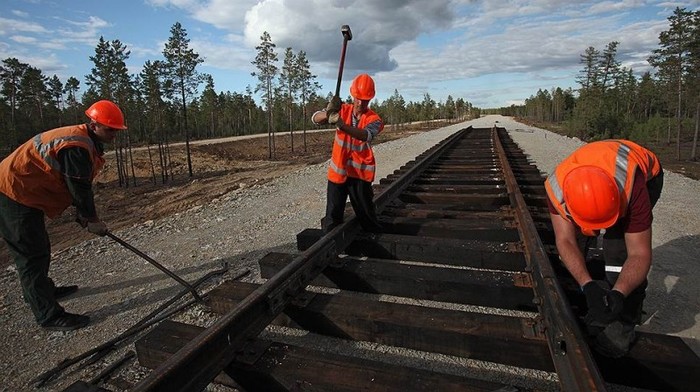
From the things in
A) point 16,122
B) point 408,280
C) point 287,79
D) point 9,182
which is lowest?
point 408,280

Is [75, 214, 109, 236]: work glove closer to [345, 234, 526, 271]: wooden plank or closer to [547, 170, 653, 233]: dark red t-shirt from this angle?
[345, 234, 526, 271]: wooden plank

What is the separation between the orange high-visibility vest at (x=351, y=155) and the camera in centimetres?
377

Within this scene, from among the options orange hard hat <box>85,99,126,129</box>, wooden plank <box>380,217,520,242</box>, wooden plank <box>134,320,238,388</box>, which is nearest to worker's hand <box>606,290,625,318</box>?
wooden plank <box>380,217,520,242</box>

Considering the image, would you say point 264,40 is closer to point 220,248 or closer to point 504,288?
point 220,248

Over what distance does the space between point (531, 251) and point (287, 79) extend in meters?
41.0

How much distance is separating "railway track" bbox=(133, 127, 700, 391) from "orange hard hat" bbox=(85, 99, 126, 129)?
1.97m

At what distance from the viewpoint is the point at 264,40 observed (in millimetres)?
34594

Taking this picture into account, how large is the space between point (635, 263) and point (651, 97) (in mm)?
83440

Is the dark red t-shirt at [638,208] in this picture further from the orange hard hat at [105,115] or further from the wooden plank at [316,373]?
the orange hard hat at [105,115]

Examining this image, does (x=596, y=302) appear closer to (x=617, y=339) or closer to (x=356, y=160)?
(x=617, y=339)

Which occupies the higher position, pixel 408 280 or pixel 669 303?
pixel 408 280

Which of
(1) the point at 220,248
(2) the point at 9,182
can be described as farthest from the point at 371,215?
(2) the point at 9,182

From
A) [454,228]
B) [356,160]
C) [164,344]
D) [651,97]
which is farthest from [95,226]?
[651,97]

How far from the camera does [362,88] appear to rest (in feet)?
12.0
